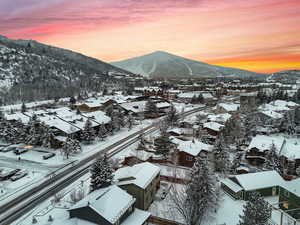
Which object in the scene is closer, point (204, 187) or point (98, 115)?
point (204, 187)

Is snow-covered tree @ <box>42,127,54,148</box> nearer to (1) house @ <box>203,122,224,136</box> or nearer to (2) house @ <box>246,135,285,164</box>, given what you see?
(1) house @ <box>203,122,224,136</box>

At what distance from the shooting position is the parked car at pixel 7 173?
2865 cm

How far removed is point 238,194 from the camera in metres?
25.4

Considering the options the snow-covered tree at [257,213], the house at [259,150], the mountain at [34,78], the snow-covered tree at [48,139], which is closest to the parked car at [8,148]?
the snow-covered tree at [48,139]

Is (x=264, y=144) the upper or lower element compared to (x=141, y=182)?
lower

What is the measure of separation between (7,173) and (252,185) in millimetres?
33252

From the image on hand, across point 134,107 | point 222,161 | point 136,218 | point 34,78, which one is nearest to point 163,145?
point 222,161

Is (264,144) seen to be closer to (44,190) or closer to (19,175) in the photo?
(44,190)

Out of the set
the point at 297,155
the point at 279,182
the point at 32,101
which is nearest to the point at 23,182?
the point at 279,182

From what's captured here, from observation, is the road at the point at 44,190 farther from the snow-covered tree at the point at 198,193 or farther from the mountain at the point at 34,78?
the mountain at the point at 34,78

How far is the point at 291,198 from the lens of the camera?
22328 millimetres

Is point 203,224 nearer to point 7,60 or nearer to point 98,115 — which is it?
point 98,115

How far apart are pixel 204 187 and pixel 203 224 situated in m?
4.70

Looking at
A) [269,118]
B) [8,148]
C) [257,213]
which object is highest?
[257,213]
